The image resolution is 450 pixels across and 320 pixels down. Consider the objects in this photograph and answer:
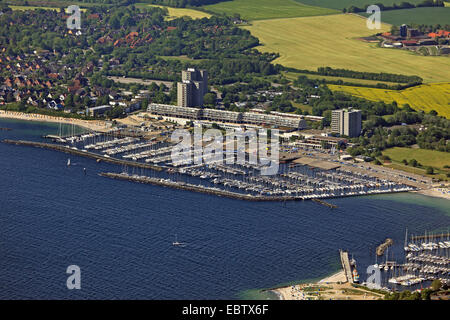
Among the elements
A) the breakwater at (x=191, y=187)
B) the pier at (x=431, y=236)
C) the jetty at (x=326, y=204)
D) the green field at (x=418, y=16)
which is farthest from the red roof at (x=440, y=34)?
the pier at (x=431, y=236)

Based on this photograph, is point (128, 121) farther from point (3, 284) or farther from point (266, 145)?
point (3, 284)

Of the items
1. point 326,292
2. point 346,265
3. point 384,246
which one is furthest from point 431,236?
point 326,292

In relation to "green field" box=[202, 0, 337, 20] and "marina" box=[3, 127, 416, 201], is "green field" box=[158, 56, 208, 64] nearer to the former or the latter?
"green field" box=[202, 0, 337, 20]

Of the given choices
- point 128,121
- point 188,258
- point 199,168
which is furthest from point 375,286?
point 128,121

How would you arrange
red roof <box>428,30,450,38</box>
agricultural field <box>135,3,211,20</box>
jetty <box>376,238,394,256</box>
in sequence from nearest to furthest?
1. jetty <box>376,238,394,256</box>
2. red roof <box>428,30,450,38</box>
3. agricultural field <box>135,3,211,20</box>

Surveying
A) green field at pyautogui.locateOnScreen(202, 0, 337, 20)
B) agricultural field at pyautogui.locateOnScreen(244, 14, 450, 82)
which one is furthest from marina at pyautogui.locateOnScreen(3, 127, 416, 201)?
green field at pyautogui.locateOnScreen(202, 0, 337, 20)
